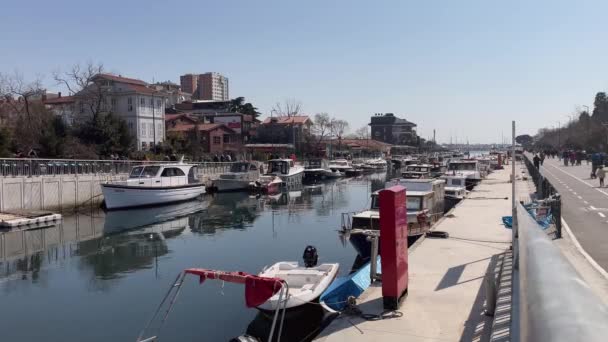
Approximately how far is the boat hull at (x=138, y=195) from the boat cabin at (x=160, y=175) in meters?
0.54

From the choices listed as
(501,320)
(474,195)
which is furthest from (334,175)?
(501,320)

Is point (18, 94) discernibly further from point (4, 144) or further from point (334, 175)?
point (334, 175)

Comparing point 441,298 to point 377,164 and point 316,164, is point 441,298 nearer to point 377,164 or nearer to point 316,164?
point 316,164

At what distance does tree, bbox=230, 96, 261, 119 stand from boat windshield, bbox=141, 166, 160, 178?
7667 centimetres

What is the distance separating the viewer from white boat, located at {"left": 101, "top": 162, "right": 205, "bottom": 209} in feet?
125

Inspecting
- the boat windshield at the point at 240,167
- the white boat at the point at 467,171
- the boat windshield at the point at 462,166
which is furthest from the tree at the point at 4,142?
the boat windshield at the point at 462,166

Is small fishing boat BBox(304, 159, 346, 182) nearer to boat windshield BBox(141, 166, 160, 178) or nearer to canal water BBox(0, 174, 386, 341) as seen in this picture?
canal water BBox(0, 174, 386, 341)

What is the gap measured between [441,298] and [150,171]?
34.3m

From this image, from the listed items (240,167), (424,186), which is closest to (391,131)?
(240,167)

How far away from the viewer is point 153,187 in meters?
40.3

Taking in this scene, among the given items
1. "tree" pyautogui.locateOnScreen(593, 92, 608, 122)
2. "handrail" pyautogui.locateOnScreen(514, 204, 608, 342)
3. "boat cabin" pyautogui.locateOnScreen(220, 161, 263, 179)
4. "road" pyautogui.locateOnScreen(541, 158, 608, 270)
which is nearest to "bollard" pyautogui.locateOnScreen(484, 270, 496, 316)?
"road" pyautogui.locateOnScreen(541, 158, 608, 270)

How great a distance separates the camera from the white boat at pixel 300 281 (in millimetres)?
11617

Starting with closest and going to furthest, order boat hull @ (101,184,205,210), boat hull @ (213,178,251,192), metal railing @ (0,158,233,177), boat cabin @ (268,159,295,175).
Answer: metal railing @ (0,158,233,177) < boat hull @ (101,184,205,210) < boat hull @ (213,178,251,192) < boat cabin @ (268,159,295,175)

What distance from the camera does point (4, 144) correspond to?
41219 mm
